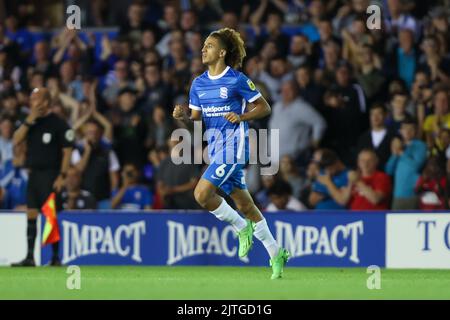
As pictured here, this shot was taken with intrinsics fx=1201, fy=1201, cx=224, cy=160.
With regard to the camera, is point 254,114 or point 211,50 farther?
point 211,50

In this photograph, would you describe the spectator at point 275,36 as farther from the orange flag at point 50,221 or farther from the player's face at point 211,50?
the player's face at point 211,50

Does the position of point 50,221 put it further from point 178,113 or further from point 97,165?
point 178,113

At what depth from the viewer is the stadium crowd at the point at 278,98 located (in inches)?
631

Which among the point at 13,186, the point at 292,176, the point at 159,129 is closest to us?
the point at 292,176

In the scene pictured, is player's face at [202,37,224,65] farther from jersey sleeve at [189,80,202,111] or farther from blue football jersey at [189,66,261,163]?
jersey sleeve at [189,80,202,111]

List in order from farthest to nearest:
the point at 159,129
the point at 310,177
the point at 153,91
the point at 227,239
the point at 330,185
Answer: the point at 153,91 < the point at 159,129 < the point at 310,177 < the point at 330,185 < the point at 227,239

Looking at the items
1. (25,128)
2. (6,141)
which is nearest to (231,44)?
(25,128)

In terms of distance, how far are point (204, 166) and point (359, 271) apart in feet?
12.6

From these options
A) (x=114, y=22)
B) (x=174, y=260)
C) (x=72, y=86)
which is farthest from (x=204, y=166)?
(x=114, y=22)

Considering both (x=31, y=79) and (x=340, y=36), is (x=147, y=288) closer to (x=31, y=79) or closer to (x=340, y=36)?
(x=340, y=36)

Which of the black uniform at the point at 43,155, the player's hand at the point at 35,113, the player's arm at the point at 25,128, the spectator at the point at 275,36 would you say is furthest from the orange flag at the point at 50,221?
the spectator at the point at 275,36

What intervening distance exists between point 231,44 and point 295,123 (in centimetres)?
502

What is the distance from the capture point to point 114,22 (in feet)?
69.4

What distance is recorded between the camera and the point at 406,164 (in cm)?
1566
